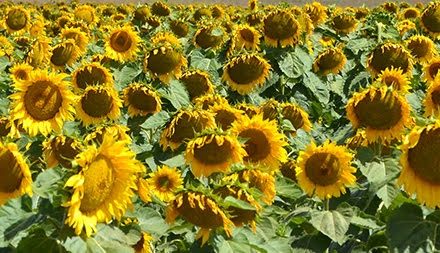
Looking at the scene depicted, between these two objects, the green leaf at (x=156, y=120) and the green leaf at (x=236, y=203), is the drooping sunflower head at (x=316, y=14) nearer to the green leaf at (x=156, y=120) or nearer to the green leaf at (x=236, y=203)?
the green leaf at (x=156, y=120)

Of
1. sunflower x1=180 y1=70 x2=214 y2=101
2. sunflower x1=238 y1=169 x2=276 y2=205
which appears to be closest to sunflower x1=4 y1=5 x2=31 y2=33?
sunflower x1=180 y1=70 x2=214 y2=101

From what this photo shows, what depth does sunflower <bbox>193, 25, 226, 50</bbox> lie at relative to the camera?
7082mm

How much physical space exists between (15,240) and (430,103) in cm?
226

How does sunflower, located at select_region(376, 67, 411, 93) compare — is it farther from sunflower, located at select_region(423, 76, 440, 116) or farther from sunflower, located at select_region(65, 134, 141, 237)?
sunflower, located at select_region(65, 134, 141, 237)

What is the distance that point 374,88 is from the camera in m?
3.61

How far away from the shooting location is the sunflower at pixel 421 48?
615 centimetres

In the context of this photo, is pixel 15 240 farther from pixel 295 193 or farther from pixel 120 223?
pixel 295 193

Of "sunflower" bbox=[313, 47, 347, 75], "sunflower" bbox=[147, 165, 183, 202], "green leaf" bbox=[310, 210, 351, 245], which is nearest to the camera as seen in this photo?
"green leaf" bbox=[310, 210, 351, 245]

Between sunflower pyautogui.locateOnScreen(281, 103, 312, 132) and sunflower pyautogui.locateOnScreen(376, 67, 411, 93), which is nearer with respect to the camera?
sunflower pyautogui.locateOnScreen(376, 67, 411, 93)

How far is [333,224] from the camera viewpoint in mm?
3100

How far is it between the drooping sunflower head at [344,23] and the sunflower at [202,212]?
556cm

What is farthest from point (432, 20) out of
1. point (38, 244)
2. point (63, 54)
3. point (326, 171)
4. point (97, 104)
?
point (38, 244)

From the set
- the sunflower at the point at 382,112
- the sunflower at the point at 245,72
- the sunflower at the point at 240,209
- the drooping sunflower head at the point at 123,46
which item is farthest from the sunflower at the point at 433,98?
the drooping sunflower head at the point at 123,46

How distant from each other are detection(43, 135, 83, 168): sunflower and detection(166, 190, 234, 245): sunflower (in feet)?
2.62
